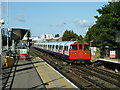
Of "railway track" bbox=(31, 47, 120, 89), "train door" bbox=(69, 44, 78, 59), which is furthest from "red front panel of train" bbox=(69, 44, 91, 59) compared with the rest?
"railway track" bbox=(31, 47, 120, 89)

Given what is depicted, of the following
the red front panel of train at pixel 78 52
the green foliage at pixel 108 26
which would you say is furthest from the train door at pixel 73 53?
the green foliage at pixel 108 26

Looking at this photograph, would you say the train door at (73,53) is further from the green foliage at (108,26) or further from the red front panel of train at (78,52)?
the green foliage at (108,26)

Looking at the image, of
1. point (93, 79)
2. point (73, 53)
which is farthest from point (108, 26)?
point (93, 79)

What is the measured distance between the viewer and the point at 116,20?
19047 millimetres

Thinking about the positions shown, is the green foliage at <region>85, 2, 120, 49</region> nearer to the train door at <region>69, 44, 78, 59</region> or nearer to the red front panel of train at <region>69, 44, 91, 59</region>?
the red front panel of train at <region>69, 44, 91, 59</region>

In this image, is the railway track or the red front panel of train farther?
the red front panel of train

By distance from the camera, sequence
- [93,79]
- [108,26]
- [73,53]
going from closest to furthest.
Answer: [93,79] < [73,53] < [108,26]

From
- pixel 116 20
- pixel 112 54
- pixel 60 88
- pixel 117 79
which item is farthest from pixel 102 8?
pixel 60 88

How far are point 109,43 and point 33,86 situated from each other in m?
12.6

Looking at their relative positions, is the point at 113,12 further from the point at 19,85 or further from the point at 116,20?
the point at 19,85

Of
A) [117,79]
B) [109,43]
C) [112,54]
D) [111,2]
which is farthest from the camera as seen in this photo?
[111,2]

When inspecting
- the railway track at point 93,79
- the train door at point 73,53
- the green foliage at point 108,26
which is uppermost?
the green foliage at point 108,26

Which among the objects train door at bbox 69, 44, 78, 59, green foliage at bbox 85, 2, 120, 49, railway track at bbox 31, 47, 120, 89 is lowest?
railway track at bbox 31, 47, 120, 89

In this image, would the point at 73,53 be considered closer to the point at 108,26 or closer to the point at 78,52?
the point at 78,52
